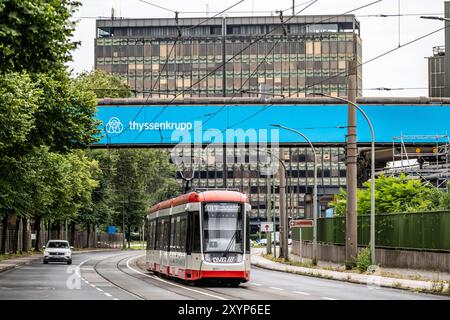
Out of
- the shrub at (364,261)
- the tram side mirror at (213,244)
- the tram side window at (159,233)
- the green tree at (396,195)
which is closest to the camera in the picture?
the tram side mirror at (213,244)

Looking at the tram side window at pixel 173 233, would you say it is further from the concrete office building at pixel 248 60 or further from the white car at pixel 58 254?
the concrete office building at pixel 248 60

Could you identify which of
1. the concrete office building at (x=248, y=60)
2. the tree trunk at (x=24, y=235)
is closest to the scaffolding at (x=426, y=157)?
the tree trunk at (x=24, y=235)

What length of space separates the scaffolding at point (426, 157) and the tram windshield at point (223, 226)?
1045 inches

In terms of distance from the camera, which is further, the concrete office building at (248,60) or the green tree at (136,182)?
the concrete office building at (248,60)

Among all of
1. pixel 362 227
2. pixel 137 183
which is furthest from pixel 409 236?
pixel 137 183

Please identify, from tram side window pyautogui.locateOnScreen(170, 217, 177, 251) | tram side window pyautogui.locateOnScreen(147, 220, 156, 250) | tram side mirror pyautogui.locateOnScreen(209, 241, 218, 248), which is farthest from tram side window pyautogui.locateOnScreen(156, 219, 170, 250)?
tram side mirror pyautogui.locateOnScreen(209, 241, 218, 248)

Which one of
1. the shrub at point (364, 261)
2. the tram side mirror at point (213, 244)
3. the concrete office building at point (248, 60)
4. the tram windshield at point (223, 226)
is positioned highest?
the concrete office building at point (248, 60)

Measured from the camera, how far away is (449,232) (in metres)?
38.7

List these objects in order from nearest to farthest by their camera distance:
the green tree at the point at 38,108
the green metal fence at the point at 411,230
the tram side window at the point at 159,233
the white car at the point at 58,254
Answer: the green tree at the point at 38,108 → the green metal fence at the point at 411,230 → the tram side window at the point at 159,233 → the white car at the point at 58,254

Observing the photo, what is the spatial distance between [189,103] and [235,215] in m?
27.3

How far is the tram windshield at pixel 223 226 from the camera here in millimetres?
34062

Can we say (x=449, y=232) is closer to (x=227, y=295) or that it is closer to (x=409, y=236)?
(x=409, y=236)

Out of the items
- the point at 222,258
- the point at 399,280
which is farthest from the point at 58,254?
the point at 222,258

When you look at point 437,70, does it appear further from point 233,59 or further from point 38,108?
point 38,108
